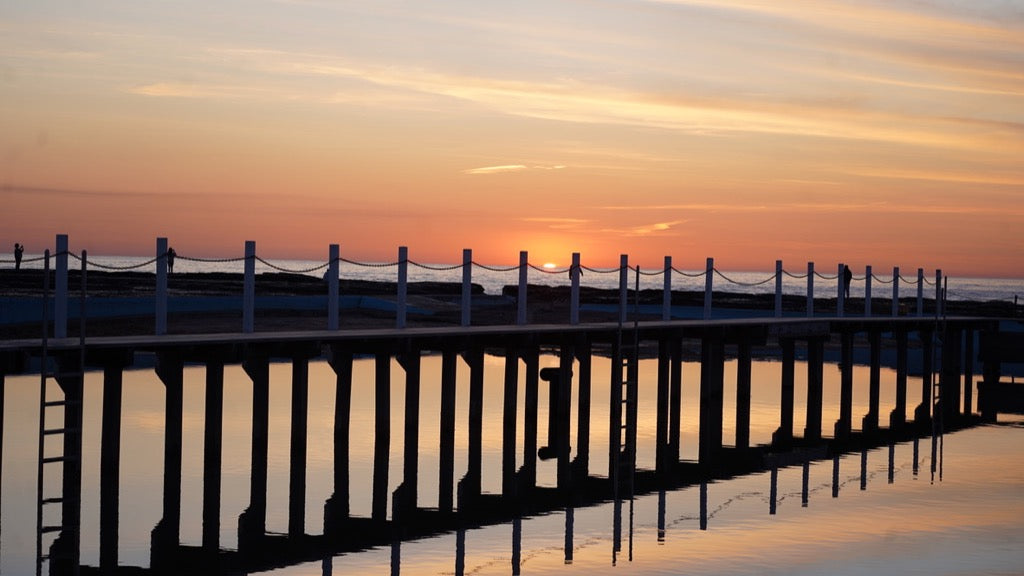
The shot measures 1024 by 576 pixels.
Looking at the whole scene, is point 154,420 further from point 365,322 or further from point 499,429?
point 365,322

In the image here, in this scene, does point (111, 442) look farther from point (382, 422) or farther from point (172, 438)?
point (382, 422)

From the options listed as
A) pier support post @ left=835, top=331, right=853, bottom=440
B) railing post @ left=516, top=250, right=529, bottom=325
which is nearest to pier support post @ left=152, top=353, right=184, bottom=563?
railing post @ left=516, top=250, right=529, bottom=325

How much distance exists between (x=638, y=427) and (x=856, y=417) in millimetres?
7032

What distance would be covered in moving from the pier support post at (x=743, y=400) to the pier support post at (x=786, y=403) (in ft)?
Answer: 1.87

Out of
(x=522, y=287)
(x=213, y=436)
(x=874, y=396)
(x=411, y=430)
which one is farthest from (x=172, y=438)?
(x=874, y=396)

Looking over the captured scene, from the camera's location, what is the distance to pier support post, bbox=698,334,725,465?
81.0ft

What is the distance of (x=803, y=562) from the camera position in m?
15.3

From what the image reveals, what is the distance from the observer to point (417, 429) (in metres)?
21.5

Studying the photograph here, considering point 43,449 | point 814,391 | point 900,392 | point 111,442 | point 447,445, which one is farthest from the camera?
point 900,392

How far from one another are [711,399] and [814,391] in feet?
11.8

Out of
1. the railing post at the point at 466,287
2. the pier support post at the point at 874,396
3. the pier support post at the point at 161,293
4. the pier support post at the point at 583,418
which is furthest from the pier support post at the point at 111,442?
the pier support post at the point at 874,396

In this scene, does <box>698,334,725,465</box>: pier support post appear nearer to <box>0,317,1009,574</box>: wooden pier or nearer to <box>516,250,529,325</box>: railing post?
<box>0,317,1009,574</box>: wooden pier

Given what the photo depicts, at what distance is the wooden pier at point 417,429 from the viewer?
16.0 meters

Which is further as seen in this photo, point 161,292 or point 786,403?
point 786,403
